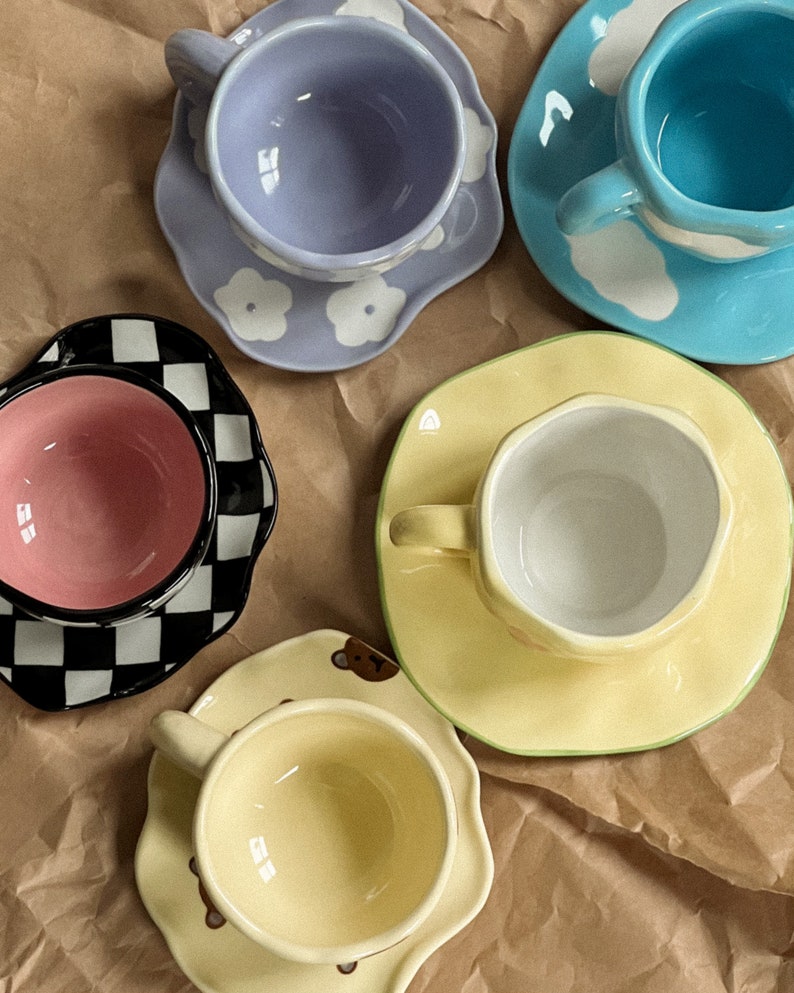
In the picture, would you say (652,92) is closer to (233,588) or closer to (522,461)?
(522,461)

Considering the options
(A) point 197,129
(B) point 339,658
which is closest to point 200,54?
(A) point 197,129

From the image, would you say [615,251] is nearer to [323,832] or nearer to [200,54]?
[200,54]

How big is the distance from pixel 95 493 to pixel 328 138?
0.25 m

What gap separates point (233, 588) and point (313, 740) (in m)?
0.10

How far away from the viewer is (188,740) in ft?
1.62

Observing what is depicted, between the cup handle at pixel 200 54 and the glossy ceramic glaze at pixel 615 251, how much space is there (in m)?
0.17

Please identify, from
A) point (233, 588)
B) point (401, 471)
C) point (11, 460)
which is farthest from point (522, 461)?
point (11, 460)

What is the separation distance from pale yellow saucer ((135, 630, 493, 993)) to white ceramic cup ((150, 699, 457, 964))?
0.03 metres

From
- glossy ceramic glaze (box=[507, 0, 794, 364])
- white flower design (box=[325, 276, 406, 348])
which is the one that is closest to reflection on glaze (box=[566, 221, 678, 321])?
glossy ceramic glaze (box=[507, 0, 794, 364])

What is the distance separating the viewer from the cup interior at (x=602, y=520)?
52 centimetres

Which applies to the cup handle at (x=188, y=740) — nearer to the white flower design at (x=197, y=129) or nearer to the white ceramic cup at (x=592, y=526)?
the white ceramic cup at (x=592, y=526)

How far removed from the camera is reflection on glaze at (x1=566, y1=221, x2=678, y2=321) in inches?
22.1

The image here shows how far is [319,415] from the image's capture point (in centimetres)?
59

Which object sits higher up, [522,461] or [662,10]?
[662,10]
